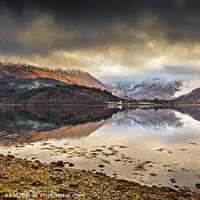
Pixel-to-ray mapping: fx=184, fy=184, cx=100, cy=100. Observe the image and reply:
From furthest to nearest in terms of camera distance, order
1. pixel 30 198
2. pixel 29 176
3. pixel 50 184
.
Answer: pixel 29 176
pixel 50 184
pixel 30 198

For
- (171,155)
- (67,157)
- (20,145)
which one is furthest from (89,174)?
(20,145)

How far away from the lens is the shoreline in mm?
13078

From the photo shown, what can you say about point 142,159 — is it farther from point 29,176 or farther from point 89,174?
point 29,176

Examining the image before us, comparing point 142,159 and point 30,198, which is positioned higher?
point 30,198

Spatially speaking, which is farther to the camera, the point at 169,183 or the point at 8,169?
the point at 8,169

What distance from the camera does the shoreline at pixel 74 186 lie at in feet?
42.9

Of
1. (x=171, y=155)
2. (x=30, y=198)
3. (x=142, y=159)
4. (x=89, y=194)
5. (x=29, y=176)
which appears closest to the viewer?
(x=30, y=198)

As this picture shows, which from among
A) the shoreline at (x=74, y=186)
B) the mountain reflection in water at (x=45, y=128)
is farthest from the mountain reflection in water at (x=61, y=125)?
the shoreline at (x=74, y=186)

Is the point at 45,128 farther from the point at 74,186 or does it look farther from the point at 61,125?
the point at 74,186

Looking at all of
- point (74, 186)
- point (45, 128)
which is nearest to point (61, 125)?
point (45, 128)

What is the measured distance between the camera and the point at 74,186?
1471 cm

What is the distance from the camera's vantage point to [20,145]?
1229 inches

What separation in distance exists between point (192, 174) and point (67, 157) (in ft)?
49.2

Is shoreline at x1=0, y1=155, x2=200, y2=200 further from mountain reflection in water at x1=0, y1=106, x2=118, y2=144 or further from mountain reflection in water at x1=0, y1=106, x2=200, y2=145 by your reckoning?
mountain reflection in water at x1=0, y1=106, x2=118, y2=144
